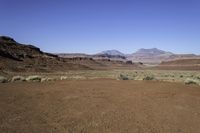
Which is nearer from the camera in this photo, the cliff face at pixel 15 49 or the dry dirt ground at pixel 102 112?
the dry dirt ground at pixel 102 112

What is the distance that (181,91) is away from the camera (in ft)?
51.6

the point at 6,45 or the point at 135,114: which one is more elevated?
the point at 6,45

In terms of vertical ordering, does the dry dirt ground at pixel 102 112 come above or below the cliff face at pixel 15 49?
below

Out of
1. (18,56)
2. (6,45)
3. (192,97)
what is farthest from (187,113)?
(6,45)

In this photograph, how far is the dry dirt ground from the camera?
332 inches

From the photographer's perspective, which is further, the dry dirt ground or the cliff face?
the cliff face

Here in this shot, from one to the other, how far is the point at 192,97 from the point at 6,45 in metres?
73.2

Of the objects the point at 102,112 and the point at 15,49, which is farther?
the point at 15,49

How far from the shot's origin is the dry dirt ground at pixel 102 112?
332 inches

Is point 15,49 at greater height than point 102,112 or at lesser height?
greater

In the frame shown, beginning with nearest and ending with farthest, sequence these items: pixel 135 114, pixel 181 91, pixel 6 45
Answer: pixel 135 114 < pixel 181 91 < pixel 6 45

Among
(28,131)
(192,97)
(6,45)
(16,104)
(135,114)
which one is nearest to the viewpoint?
(28,131)

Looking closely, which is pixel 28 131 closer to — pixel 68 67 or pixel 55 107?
pixel 55 107

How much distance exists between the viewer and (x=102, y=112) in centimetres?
1066
